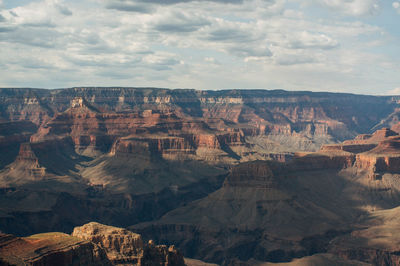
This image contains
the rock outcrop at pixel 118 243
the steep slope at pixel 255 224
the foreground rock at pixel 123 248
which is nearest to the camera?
the foreground rock at pixel 123 248

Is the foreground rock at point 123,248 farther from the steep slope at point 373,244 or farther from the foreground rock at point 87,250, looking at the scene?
the steep slope at point 373,244

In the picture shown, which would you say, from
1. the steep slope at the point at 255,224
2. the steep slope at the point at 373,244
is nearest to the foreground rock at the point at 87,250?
the steep slope at the point at 255,224

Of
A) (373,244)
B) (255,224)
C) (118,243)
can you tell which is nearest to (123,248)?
(118,243)

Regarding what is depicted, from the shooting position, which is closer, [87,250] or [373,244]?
[87,250]

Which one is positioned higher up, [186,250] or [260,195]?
[260,195]

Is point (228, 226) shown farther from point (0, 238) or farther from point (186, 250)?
point (0, 238)

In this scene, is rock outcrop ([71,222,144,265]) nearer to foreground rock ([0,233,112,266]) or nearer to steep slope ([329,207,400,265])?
foreground rock ([0,233,112,266])

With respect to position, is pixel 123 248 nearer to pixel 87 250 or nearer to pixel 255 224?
pixel 87 250

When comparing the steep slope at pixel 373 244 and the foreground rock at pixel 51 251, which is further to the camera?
the steep slope at pixel 373 244

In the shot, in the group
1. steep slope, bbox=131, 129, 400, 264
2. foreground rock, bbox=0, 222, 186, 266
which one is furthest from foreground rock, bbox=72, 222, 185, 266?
steep slope, bbox=131, 129, 400, 264

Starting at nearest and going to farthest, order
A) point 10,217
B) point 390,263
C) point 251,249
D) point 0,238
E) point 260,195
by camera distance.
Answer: point 0,238, point 390,263, point 251,249, point 10,217, point 260,195

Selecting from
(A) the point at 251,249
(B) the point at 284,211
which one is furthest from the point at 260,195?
(A) the point at 251,249
